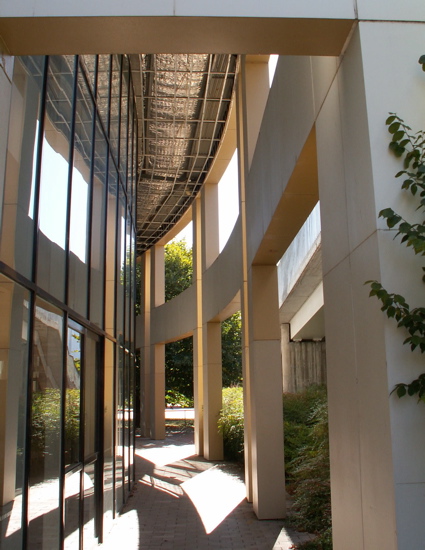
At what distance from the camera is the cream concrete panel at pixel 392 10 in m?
3.92

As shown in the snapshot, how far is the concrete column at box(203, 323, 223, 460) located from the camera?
17.1 meters

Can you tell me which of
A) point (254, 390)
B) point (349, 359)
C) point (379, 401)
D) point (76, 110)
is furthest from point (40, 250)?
point (254, 390)

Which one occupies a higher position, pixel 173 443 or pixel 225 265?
pixel 225 265

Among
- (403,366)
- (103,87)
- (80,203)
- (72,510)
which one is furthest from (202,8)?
(72,510)

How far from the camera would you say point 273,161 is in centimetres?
760

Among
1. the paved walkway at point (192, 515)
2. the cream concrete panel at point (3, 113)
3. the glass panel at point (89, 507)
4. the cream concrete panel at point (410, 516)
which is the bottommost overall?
the paved walkway at point (192, 515)

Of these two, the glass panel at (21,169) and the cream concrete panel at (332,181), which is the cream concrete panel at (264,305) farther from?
the glass panel at (21,169)

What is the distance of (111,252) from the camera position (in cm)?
988

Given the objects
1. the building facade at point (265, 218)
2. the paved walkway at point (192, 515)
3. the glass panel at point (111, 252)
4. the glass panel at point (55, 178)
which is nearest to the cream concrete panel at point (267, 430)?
the paved walkway at point (192, 515)

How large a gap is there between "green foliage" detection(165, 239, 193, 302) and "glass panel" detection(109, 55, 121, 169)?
993 inches

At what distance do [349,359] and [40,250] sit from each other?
279cm

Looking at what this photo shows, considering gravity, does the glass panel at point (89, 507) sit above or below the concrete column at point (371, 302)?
below

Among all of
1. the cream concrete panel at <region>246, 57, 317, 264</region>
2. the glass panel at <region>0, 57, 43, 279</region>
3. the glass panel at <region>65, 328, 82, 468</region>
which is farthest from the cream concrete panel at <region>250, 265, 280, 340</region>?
the glass panel at <region>0, 57, 43, 279</region>

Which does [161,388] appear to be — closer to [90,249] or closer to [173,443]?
[173,443]
